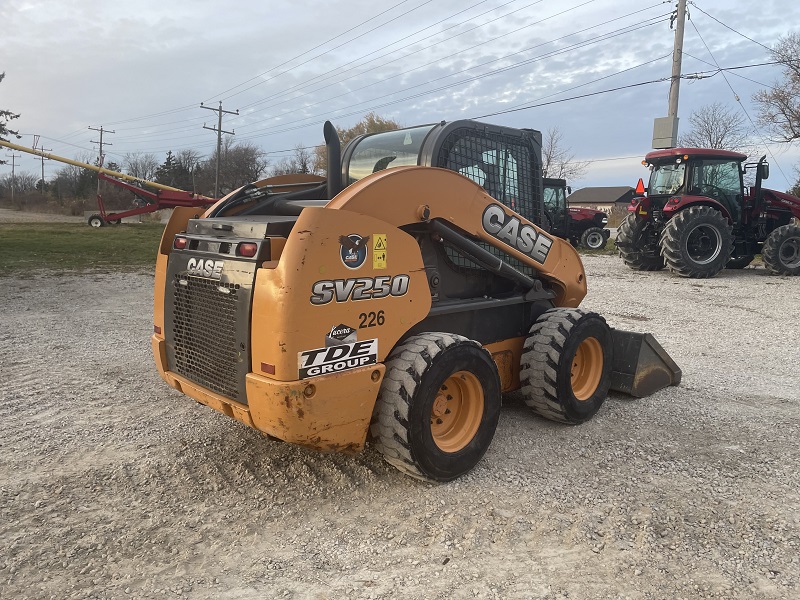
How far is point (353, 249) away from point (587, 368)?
8.14 feet

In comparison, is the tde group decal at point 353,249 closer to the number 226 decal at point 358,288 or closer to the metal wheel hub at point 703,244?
the number 226 decal at point 358,288

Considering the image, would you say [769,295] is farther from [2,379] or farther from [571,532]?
[2,379]

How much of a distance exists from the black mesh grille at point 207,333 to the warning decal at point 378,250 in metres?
0.75

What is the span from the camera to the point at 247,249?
3.16 metres

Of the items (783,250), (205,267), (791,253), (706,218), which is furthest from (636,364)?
(791,253)

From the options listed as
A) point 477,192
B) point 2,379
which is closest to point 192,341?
point 477,192

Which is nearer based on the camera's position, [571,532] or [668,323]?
[571,532]

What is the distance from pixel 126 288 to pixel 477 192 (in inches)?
359

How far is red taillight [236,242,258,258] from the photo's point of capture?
3131mm

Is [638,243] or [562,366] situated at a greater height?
[638,243]

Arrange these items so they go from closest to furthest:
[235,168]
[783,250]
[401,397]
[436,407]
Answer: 1. [401,397]
2. [436,407]
3. [783,250]
4. [235,168]

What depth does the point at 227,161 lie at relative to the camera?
5981 cm

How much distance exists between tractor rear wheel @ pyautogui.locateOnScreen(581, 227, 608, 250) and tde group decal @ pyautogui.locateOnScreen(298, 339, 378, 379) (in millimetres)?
19157

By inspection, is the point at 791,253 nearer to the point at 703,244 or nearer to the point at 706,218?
the point at 703,244
